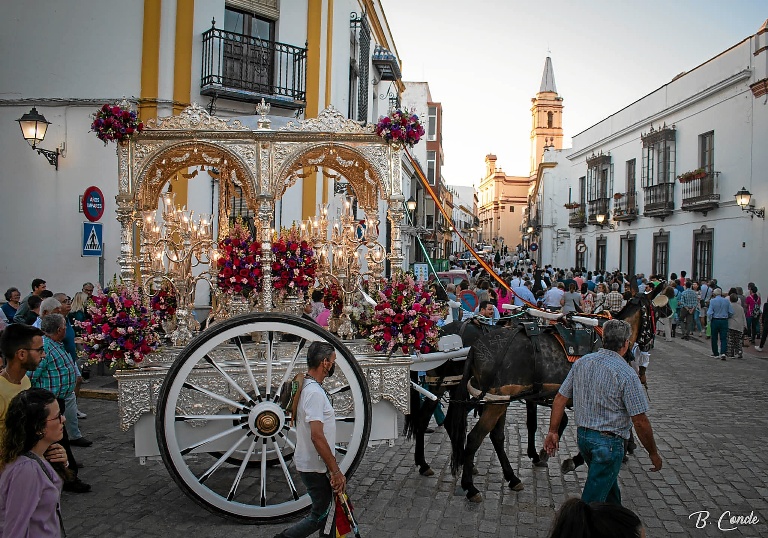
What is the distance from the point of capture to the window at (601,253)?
31.7 metres

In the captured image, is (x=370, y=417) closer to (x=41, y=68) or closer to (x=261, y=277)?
(x=261, y=277)

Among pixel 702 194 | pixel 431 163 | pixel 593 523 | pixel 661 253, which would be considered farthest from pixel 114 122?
pixel 431 163

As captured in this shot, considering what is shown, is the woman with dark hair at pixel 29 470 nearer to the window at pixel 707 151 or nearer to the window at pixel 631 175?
the window at pixel 707 151

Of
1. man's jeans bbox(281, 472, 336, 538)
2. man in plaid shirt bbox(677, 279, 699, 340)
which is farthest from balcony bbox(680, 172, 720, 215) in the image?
man's jeans bbox(281, 472, 336, 538)

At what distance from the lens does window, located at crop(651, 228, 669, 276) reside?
2455cm

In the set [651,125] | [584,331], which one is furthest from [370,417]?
[651,125]

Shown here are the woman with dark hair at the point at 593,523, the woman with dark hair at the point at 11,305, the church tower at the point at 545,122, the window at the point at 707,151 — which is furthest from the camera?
the church tower at the point at 545,122

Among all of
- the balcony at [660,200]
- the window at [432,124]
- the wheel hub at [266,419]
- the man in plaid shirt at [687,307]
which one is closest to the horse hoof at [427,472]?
the wheel hub at [266,419]

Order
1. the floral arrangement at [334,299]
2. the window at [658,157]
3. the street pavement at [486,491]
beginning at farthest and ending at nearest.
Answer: the window at [658,157] → the floral arrangement at [334,299] → the street pavement at [486,491]

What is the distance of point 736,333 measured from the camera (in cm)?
1423

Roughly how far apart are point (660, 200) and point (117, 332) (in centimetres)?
2334

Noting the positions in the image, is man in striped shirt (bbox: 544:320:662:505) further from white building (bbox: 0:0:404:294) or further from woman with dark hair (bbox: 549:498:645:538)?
white building (bbox: 0:0:404:294)

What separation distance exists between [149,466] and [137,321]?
204 centimetres

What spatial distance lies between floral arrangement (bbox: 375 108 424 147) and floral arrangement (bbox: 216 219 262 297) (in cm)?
167
